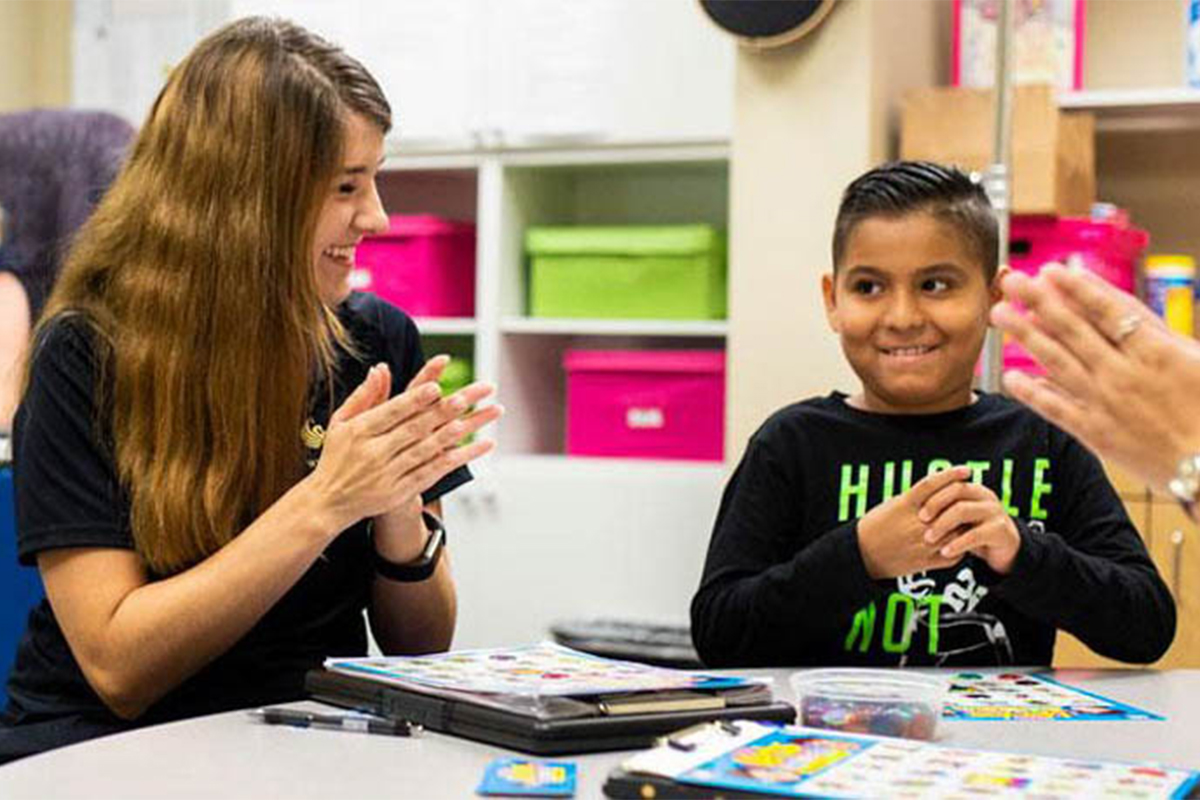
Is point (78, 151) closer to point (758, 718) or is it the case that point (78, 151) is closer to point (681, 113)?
point (681, 113)

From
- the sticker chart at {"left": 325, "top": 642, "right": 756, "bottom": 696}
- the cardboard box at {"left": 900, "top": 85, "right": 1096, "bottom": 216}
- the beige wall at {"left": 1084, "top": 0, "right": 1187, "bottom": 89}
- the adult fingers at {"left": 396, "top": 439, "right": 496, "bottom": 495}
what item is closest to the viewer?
the sticker chart at {"left": 325, "top": 642, "right": 756, "bottom": 696}

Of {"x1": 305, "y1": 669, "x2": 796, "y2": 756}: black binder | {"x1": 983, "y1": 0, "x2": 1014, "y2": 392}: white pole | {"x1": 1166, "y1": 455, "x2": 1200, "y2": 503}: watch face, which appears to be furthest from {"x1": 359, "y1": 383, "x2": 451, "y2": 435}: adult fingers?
{"x1": 983, "y1": 0, "x2": 1014, "y2": 392}: white pole

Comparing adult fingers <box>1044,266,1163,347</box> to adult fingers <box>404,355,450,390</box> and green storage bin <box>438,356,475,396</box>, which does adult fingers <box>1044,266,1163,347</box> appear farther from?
green storage bin <box>438,356,475,396</box>

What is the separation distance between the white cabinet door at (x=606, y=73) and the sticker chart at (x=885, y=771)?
2.11 m

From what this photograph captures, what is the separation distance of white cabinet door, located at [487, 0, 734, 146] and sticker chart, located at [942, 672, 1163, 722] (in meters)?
1.78

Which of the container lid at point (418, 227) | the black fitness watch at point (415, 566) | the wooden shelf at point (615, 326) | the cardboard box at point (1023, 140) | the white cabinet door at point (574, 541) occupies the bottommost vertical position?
the white cabinet door at point (574, 541)

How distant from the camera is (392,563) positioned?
1576 millimetres

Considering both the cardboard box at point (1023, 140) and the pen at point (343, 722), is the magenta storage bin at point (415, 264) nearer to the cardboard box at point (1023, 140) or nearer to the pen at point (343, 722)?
the cardboard box at point (1023, 140)

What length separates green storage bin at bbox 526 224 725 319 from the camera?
123 inches

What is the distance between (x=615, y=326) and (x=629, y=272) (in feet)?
0.36

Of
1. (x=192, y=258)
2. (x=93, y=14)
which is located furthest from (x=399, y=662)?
(x=93, y=14)

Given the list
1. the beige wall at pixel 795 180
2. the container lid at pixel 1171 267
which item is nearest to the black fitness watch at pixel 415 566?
the beige wall at pixel 795 180

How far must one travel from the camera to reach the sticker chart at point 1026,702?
1287 mm

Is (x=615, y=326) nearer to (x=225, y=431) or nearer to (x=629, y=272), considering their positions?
(x=629, y=272)
